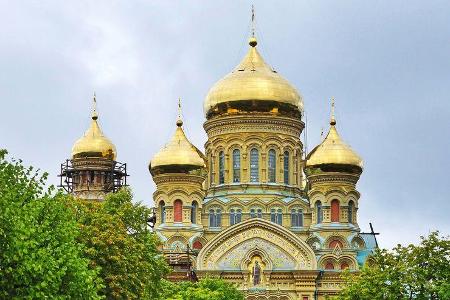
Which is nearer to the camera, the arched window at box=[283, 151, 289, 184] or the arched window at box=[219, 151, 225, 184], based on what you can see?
the arched window at box=[283, 151, 289, 184]

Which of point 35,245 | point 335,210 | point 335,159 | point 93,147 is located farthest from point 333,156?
point 35,245

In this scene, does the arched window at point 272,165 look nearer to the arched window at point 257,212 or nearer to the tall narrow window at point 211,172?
the arched window at point 257,212

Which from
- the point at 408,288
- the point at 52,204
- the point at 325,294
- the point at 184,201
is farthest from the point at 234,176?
the point at 52,204

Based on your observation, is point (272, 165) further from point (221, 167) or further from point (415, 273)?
point (415, 273)

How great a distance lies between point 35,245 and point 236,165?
44.1m

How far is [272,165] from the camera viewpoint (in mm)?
70875

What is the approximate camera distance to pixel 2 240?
26125 mm

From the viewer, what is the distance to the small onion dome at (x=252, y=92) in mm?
71625

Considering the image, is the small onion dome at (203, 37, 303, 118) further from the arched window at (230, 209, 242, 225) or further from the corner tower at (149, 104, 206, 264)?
the arched window at (230, 209, 242, 225)

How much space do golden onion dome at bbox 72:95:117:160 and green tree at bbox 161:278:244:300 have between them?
15.9m

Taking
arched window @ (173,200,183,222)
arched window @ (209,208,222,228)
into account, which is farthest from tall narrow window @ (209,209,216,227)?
arched window @ (173,200,183,222)

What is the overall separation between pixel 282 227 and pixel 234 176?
5.66 m

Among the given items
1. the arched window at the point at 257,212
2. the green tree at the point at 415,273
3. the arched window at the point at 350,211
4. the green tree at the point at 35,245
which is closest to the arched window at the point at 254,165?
the arched window at the point at 257,212

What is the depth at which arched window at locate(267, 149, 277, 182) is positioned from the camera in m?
70.7
